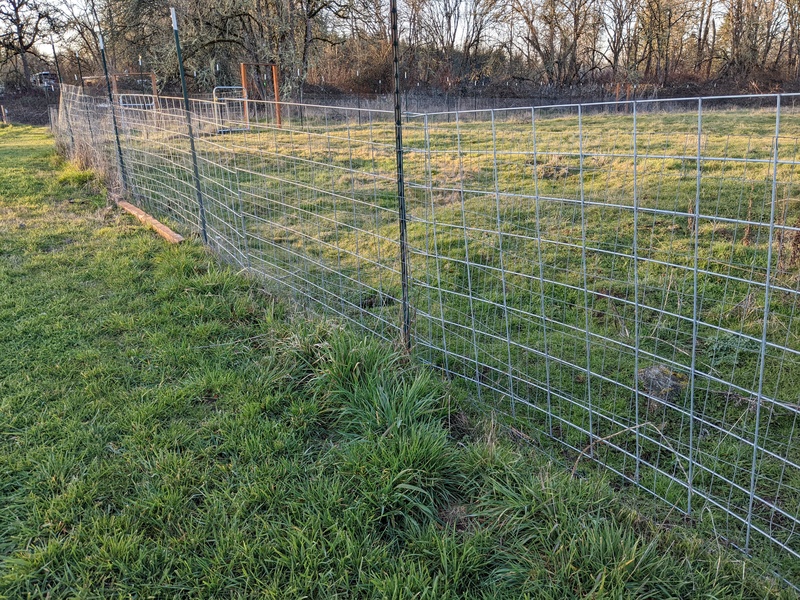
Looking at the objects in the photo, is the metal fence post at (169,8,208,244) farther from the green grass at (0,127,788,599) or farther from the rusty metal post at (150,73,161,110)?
the green grass at (0,127,788,599)

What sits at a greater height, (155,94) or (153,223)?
(155,94)

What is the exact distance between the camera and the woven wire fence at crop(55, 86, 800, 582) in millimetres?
2195

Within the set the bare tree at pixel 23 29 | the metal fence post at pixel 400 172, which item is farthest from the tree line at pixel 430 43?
the metal fence post at pixel 400 172

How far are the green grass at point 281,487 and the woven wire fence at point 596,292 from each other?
0.34m

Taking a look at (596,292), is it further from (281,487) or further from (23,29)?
(23,29)

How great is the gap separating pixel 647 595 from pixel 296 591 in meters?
1.03

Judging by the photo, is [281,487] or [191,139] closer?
[281,487]

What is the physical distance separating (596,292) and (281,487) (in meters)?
1.74

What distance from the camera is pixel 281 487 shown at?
2150 millimetres

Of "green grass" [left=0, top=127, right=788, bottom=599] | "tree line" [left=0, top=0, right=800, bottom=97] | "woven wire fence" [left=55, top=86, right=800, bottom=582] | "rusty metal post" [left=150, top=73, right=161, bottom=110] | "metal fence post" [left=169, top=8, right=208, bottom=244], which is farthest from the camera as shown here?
"tree line" [left=0, top=0, right=800, bottom=97]

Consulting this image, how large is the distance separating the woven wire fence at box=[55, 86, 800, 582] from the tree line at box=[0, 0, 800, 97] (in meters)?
11.6

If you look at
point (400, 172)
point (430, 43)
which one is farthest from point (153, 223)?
point (430, 43)

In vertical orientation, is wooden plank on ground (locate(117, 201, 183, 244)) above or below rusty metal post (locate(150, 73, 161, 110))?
below

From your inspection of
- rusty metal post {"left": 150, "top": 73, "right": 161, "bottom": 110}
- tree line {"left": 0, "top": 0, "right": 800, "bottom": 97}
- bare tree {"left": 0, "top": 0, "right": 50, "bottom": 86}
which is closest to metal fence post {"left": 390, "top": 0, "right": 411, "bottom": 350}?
rusty metal post {"left": 150, "top": 73, "right": 161, "bottom": 110}
